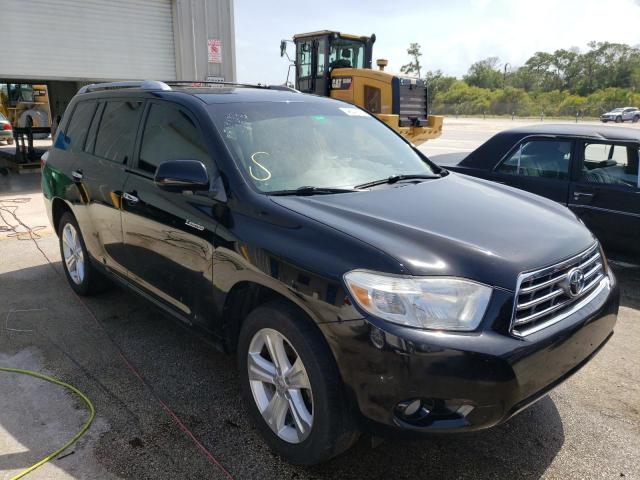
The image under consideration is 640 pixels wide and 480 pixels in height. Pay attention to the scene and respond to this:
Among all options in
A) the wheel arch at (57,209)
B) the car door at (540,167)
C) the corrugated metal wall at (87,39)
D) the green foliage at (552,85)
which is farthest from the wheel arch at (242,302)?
the green foliage at (552,85)

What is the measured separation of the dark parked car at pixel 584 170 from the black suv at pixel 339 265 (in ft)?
6.90

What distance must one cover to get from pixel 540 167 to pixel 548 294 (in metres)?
3.50

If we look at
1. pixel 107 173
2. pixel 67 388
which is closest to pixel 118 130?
pixel 107 173

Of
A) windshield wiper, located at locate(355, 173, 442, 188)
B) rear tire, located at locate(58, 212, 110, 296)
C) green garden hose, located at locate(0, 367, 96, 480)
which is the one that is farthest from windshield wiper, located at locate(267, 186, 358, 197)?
rear tire, located at locate(58, 212, 110, 296)

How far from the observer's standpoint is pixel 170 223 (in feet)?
10.3

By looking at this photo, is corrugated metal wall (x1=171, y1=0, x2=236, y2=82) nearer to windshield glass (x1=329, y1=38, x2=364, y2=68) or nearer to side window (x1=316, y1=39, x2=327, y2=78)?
side window (x1=316, y1=39, x2=327, y2=78)

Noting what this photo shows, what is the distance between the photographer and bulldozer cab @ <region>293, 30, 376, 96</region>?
12859mm

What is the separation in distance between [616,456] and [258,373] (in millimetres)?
1880

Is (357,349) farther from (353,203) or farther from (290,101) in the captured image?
(290,101)

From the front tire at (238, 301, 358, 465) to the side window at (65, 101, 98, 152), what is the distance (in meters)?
2.78

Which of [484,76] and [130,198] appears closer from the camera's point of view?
[130,198]

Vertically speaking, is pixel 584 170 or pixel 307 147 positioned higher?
pixel 307 147

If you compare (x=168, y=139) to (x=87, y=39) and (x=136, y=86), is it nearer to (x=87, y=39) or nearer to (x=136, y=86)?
(x=136, y=86)

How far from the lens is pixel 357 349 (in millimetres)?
2094
